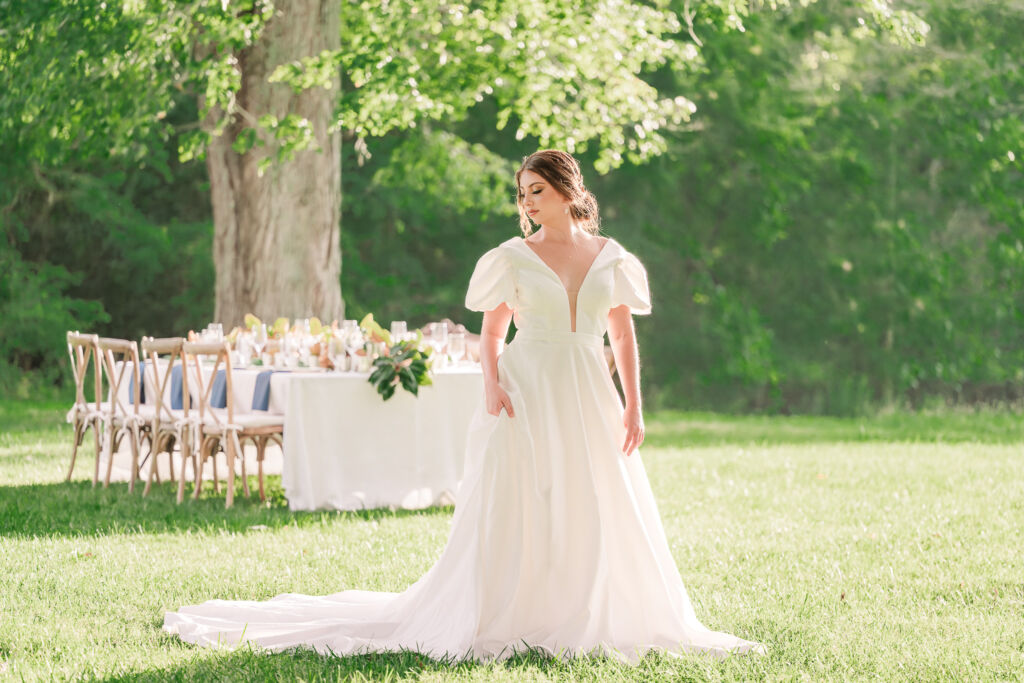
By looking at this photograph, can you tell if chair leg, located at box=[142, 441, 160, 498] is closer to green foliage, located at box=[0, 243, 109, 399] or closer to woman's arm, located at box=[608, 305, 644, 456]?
woman's arm, located at box=[608, 305, 644, 456]

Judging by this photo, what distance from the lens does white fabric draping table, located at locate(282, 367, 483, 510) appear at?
9.19m

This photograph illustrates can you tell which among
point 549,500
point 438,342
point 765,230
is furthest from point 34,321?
point 549,500

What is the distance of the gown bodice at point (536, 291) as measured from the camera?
5234 millimetres

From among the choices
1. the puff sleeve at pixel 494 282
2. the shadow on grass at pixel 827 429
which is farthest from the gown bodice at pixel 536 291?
the shadow on grass at pixel 827 429

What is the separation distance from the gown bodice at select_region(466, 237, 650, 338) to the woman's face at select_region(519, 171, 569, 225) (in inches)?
5.4

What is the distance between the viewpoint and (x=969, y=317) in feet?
84.1

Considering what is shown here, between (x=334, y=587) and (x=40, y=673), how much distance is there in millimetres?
1853

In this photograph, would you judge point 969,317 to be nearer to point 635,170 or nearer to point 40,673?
point 635,170

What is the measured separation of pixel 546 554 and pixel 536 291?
1.02 metres

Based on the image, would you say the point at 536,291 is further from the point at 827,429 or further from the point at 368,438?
the point at 827,429

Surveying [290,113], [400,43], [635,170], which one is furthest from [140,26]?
[635,170]

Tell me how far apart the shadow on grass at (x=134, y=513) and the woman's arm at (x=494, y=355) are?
359 centimetres

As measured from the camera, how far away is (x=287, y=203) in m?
14.3

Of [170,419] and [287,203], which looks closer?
[170,419]
